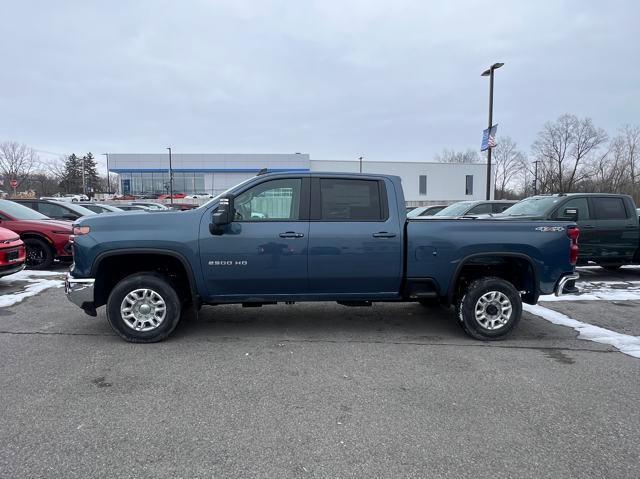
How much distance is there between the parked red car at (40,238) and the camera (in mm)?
9492

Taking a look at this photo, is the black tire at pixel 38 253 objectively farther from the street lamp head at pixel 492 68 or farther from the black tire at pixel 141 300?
the street lamp head at pixel 492 68

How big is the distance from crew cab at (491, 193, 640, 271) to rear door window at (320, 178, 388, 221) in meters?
4.81

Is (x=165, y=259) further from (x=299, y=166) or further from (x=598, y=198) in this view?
(x=299, y=166)

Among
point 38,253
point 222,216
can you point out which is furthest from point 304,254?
point 38,253

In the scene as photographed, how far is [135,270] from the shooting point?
5.09 metres

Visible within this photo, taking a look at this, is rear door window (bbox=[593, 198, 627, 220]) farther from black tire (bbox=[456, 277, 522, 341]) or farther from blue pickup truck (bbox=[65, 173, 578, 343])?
black tire (bbox=[456, 277, 522, 341])

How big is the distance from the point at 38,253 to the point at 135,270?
244 inches

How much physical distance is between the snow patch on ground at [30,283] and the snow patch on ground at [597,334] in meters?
7.92

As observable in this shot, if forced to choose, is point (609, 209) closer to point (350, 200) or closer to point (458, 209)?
point (458, 209)

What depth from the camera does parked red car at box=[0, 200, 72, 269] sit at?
9.49m

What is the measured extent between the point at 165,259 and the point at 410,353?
2.91m

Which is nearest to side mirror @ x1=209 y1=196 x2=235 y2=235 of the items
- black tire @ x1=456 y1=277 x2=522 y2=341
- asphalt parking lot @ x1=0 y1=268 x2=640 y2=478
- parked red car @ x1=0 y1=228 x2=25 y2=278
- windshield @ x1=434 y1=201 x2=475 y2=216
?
asphalt parking lot @ x1=0 y1=268 x2=640 y2=478

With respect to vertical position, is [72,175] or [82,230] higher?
[72,175]

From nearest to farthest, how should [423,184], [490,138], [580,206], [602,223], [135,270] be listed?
[135,270] < [602,223] < [580,206] < [490,138] < [423,184]
